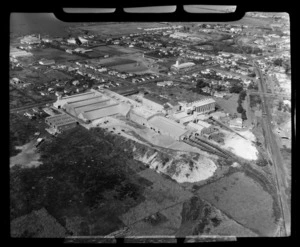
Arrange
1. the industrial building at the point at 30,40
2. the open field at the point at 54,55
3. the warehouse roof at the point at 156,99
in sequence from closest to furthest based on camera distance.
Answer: the industrial building at the point at 30,40 → the open field at the point at 54,55 → the warehouse roof at the point at 156,99

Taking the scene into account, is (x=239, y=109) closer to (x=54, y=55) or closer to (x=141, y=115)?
(x=141, y=115)

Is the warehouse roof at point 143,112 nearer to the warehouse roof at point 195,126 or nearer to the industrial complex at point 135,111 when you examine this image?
the industrial complex at point 135,111

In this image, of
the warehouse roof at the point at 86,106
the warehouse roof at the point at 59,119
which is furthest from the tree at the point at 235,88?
the warehouse roof at the point at 59,119

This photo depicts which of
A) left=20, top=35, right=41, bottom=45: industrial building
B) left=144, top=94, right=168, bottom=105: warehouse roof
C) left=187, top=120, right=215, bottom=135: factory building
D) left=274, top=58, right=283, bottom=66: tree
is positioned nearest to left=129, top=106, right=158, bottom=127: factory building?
left=144, top=94, right=168, bottom=105: warehouse roof

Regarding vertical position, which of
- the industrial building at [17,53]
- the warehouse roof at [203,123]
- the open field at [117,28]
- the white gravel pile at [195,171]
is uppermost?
the open field at [117,28]

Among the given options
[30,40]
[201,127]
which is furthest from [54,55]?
[201,127]
